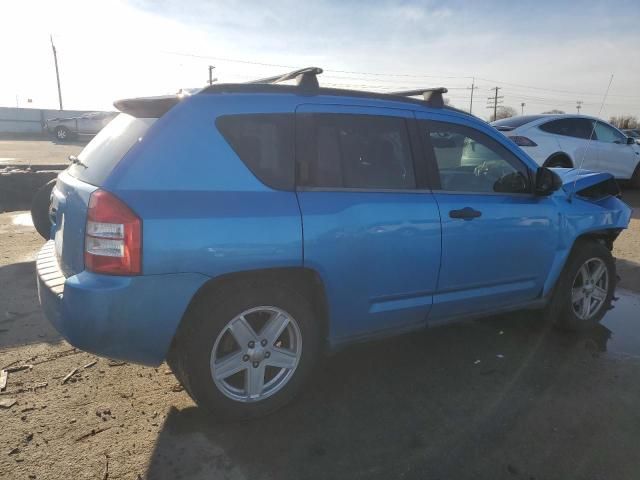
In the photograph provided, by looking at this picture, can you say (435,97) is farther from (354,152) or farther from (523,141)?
(523,141)

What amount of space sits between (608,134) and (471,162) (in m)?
9.38

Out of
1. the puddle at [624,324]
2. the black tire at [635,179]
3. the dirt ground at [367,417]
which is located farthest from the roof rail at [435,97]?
the black tire at [635,179]

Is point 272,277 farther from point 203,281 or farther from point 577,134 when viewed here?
point 577,134

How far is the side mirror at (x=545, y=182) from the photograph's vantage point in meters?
3.84

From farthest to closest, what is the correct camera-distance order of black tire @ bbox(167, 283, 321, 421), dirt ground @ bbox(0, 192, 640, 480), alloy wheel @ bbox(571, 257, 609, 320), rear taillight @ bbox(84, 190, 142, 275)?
alloy wheel @ bbox(571, 257, 609, 320) < black tire @ bbox(167, 283, 321, 421) < dirt ground @ bbox(0, 192, 640, 480) < rear taillight @ bbox(84, 190, 142, 275)

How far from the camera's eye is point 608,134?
37.3 feet

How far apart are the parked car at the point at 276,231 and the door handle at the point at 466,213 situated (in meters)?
0.01

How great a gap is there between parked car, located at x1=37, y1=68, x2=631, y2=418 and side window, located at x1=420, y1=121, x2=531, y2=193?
1cm

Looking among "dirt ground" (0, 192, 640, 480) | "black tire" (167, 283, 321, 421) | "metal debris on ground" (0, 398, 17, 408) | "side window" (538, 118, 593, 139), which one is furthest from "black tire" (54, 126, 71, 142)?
"black tire" (167, 283, 321, 421)

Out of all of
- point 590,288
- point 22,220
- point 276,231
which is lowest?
point 22,220

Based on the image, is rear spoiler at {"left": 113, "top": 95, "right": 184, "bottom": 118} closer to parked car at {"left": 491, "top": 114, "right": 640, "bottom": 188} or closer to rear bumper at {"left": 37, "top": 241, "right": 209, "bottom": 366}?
rear bumper at {"left": 37, "top": 241, "right": 209, "bottom": 366}

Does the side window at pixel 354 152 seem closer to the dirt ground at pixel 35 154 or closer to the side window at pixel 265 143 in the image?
the side window at pixel 265 143

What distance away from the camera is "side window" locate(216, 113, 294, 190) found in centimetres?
282

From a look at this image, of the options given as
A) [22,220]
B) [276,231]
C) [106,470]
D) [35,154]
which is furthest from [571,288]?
[35,154]
